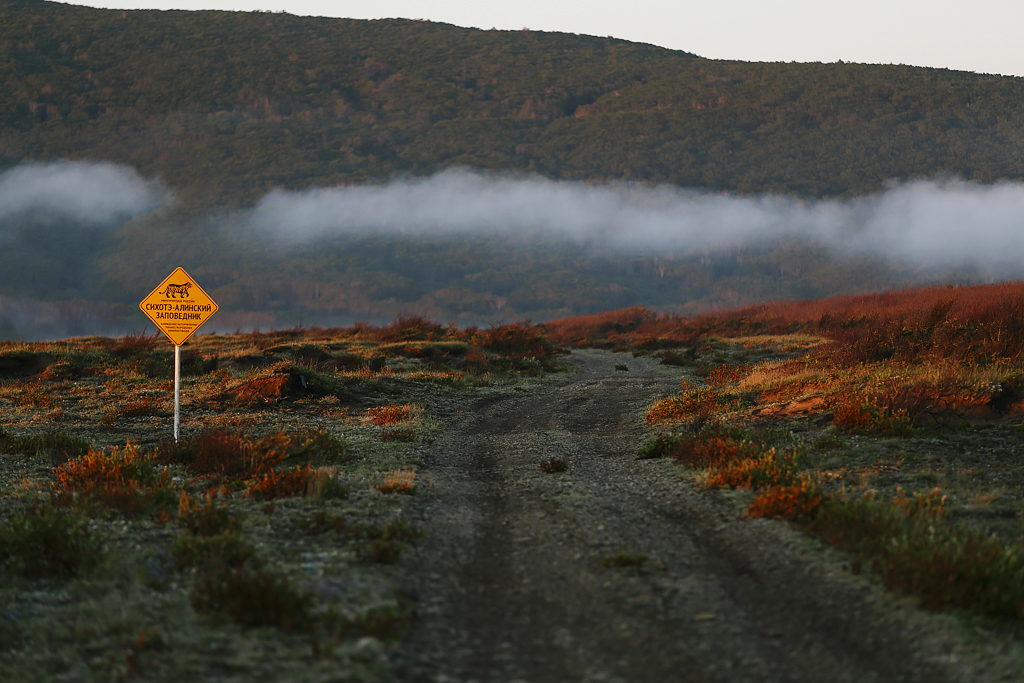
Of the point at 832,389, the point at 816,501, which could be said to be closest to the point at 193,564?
the point at 816,501

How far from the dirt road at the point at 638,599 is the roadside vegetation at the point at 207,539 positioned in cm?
64

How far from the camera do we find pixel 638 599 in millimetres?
7254

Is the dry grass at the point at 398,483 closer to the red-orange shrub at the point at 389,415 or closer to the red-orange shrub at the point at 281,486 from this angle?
the red-orange shrub at the point at 281,486

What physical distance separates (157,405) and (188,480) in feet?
38.9

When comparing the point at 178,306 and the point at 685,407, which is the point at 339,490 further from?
the point at 685,407

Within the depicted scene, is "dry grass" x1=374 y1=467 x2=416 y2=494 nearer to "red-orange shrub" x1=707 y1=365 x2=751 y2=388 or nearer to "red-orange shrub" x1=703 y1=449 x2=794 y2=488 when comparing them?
"red-orange shrub" x1=703 y1=449 x2=794 y2=488

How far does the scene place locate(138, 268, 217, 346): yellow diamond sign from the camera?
15766 millimetres

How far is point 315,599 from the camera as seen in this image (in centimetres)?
693

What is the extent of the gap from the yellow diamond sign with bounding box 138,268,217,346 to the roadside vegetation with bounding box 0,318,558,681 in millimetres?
2860

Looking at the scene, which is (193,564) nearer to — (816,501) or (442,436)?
(816,501)

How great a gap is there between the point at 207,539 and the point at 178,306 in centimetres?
952

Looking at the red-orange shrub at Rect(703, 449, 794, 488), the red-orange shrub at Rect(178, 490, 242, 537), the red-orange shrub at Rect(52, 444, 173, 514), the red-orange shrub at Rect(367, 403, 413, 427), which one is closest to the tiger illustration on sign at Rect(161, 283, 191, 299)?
the red-orange shrub at Rect(52, 444, 173, 514)

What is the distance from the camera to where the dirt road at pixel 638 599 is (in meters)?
5.90

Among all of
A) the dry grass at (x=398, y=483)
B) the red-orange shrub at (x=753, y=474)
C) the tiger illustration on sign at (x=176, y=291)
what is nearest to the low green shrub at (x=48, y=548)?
the dry grass at (x=398, y=483)
